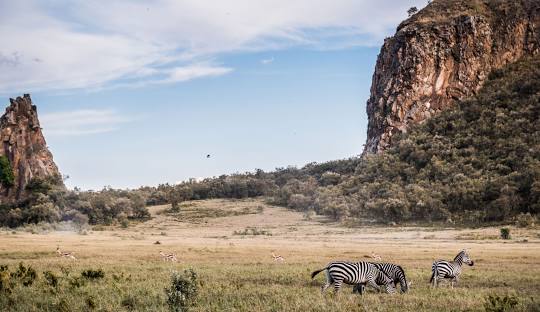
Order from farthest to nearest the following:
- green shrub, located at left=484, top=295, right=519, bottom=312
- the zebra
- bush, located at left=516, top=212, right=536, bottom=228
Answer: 1. bush, located at left=516, top=212, right=536, bottom=228
2. the zebra
3. green shrub, located at left=484, top=295, right=519, bottom=312

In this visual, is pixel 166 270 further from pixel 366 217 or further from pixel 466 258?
pixel 366 217

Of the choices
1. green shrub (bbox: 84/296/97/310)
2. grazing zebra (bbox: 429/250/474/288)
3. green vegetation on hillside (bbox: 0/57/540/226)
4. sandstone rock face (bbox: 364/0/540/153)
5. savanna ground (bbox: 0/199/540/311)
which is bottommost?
savanna ground (bbox: 0/199/540/311)

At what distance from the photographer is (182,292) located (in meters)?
16.9

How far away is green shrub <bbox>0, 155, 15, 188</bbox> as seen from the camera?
77.6 m

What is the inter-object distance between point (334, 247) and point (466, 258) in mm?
19319

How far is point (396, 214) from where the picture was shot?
66688mm

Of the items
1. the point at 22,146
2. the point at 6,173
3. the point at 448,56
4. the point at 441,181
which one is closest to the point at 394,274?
the point at 441,181

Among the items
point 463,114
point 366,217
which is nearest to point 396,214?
point 366,217

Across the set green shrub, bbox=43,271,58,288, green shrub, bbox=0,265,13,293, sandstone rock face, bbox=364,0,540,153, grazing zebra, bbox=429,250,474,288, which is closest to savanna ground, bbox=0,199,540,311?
green shrub, bbox=0,265,13,293

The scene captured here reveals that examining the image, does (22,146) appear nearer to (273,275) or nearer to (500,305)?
(273,275)

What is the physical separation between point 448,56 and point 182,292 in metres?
80.5

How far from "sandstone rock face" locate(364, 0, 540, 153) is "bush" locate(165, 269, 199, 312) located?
250ft

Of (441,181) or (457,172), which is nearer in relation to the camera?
(441,181)

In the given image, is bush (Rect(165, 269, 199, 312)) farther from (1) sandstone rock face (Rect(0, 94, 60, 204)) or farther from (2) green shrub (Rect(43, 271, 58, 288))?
(1) sandstone rock face (Rect(0, 94, 60, 204))
